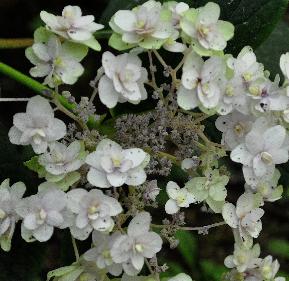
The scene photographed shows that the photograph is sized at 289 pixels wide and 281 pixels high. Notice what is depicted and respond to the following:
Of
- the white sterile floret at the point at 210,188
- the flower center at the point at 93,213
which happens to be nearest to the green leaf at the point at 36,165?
the flower center at the point at 93,213

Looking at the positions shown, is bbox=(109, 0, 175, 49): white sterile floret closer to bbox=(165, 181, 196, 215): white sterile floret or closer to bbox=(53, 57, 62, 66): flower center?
bbox=(53, 57, 62, 66): flower center

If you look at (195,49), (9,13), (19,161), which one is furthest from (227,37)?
(9,13)

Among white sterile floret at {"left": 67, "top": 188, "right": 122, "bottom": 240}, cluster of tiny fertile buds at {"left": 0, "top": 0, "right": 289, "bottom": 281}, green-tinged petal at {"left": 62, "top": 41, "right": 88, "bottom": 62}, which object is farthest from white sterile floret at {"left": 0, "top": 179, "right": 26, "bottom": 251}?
green-tinged petal at {"left": 62, "top": 41, "right": 88, "bottom": 62}

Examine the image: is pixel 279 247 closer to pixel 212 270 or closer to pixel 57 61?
pixel 212 270

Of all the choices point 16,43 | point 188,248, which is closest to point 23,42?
point 16,43

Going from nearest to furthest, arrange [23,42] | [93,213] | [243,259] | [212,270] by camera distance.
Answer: [93,213]
[243,259]
[23,42]
[212,270]
